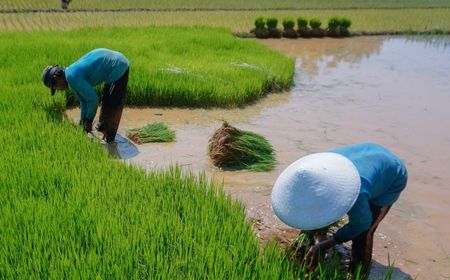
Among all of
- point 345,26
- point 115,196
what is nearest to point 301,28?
point 345,26

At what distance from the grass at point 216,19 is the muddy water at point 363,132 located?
16.5 ft

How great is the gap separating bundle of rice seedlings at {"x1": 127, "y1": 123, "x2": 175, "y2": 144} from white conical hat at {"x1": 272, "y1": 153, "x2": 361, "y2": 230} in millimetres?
2726

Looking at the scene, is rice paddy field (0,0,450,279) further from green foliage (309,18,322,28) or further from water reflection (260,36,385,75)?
green foliage (309,18,322,28)

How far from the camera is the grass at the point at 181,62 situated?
5.82 metres

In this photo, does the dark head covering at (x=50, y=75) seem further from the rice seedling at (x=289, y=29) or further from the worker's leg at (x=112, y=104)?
the rice seedling at (x=289, y=29)

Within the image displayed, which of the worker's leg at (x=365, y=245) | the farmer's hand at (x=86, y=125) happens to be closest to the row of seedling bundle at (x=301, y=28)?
the farmer's hand at (x=86, y=125)

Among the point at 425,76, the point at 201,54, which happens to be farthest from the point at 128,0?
→ the point at 425,76

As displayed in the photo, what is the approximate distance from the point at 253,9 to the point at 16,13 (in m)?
8.32

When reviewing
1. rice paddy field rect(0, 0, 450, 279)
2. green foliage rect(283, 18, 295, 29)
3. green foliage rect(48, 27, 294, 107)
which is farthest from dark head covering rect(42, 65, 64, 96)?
green foliage rect(283, 18, 295, 29)

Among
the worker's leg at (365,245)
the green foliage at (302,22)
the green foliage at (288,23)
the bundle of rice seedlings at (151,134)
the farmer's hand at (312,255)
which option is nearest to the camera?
the farmer's hand at (312,255)

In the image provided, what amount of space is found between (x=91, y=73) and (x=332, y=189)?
270cm

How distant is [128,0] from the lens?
677 inches

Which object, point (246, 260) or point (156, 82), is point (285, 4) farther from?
point (246, 260)

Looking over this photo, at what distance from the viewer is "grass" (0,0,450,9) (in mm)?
14977
